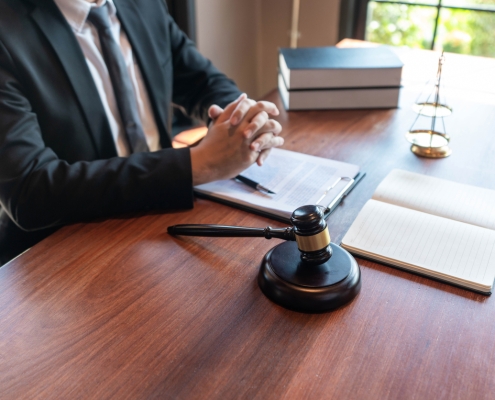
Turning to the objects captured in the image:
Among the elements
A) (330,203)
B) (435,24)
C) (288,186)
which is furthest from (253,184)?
(435,24)

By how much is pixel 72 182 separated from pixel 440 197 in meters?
0.73

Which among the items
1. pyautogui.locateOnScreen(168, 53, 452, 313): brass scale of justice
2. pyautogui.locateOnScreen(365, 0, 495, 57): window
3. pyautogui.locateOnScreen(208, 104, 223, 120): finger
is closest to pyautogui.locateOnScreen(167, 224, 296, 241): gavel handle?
pyautogui.locateOnScreen(168, 53, 452, 313): brass scale of justice

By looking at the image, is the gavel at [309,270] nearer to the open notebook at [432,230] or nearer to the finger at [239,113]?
the open notebook at [432,230]

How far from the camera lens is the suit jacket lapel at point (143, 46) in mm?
1283

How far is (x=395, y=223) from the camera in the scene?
870 millimetres

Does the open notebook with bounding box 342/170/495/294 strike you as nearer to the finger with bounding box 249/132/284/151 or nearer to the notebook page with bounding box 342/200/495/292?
the notebook page with bounding box 342/200/495/292

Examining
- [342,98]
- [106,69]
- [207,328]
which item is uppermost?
[106,69]

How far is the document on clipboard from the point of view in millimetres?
941

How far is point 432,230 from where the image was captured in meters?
0.85

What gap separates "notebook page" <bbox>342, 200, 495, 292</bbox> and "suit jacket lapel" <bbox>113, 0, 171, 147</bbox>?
0.72 metres

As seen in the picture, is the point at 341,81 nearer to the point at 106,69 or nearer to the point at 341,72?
the point at 341,72

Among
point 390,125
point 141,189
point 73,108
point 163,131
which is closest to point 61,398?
point 141,189

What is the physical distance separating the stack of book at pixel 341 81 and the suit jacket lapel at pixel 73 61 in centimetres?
55

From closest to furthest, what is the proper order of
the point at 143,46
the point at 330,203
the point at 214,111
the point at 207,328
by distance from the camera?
1. the point at 207,328
2. the point at 330,203
3. the point at 214,111
4. the point at 143,46
